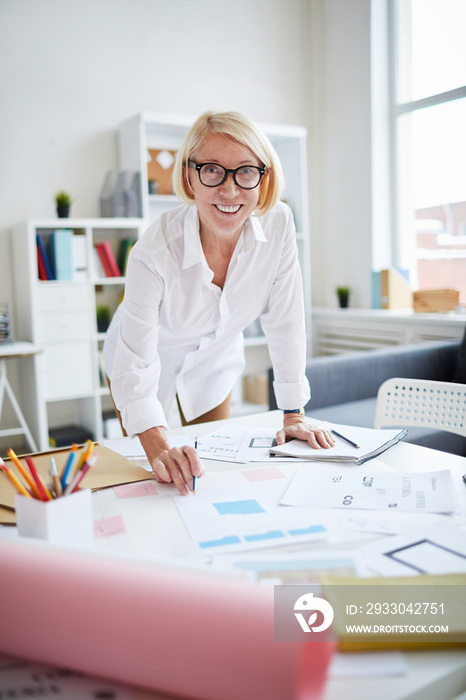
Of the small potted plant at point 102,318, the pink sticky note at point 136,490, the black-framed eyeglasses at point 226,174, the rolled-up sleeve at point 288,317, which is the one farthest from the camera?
the small potted plant at point 102,318

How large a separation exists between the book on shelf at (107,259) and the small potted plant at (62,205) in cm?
26

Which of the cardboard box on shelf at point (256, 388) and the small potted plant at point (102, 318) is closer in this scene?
the small potted plant at point (102, 318)

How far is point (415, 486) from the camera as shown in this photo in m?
1.13

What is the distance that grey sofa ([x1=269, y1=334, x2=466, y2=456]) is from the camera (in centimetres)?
279

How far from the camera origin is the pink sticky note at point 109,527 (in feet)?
3.11

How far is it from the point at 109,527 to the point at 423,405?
113 centimetres

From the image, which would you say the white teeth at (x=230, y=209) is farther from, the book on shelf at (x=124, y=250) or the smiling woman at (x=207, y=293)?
the book on shelf at (x=124, y=250)

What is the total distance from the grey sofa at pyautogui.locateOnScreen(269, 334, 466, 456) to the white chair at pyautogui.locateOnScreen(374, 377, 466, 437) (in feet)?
2.70

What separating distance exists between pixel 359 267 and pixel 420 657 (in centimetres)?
399

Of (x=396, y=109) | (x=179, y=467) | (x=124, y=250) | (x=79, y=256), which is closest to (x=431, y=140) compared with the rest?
(x=396, y=109)

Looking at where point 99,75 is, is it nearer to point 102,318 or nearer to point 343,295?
point 102,318

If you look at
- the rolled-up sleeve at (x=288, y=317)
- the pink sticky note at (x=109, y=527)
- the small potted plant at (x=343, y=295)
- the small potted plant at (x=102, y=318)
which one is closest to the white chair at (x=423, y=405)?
the rolled-up sleeve at (x=288, y=317)

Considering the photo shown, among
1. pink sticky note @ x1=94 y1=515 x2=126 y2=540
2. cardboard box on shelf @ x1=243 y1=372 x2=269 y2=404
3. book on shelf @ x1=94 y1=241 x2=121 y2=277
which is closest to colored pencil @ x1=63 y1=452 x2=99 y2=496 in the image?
pink sticky note @ x1=94 y1=515 x2=126 y2=540

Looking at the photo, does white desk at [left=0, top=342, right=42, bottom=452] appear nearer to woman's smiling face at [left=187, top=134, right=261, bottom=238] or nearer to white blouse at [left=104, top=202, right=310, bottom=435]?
white blouse at [left=104, top=202, right=310, bottom=435]
